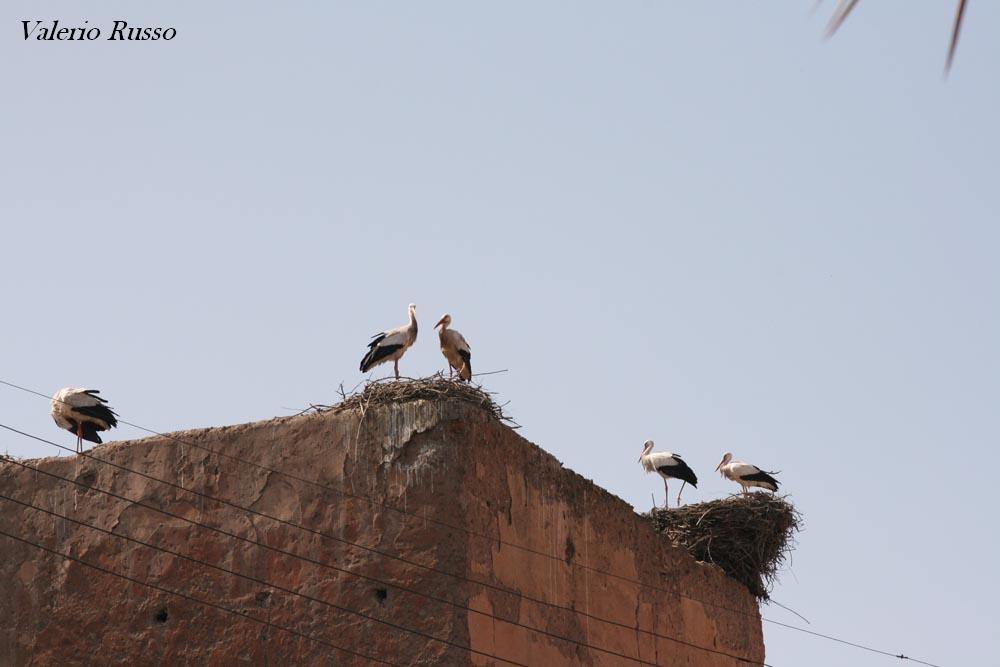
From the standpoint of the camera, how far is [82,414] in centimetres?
1341

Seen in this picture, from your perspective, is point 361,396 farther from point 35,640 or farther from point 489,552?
point 35,640

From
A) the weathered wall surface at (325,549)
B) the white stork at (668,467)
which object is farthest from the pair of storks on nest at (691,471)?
the weathered wall surface at (325,549)

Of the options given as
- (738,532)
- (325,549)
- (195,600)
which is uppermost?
(738,532)

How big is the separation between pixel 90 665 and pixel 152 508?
3.82 feet

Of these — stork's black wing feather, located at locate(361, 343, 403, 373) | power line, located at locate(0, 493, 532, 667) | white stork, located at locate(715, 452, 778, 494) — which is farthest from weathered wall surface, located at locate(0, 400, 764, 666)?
white stork, located at locate(715, 452, 778, 494)

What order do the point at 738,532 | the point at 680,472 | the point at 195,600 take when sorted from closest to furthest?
1. the point at 195,600
2. the point at 738,532
3. the point at 680,472

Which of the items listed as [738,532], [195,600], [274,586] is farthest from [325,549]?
[738,532]

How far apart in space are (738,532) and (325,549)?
5665 millimetres

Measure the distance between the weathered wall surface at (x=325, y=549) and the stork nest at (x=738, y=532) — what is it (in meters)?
2.96

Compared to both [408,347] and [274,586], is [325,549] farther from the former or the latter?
[408,347]

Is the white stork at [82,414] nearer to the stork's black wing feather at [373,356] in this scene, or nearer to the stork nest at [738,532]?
the stork's black wing feather at [373,356]

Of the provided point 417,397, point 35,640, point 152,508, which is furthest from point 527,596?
point 35,640

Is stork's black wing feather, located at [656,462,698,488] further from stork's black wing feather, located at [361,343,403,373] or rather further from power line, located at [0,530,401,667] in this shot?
power line, located at [0,530,401,667]

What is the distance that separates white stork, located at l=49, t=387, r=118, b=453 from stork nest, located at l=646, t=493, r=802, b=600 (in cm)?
526
